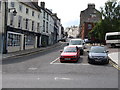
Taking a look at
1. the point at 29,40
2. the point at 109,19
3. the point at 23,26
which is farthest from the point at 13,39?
the point at 109,19

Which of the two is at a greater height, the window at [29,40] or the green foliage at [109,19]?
the green foliage at [109,19]

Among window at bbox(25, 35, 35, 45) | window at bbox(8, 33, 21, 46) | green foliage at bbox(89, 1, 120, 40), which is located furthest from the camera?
green foliage at bbox(89, 1, 120, 40)

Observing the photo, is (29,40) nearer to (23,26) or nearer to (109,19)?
(23,26)

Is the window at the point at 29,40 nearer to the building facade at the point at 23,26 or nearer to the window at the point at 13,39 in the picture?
the building facade at the point at 23,26

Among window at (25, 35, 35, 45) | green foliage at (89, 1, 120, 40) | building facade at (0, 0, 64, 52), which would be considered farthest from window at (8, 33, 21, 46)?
green foliage at (89, 1, 120, 40)

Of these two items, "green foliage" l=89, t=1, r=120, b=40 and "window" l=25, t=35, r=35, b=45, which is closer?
"window" l=25, t=35, r=35, b=45

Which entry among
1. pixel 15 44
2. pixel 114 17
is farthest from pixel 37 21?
pixel 114 17

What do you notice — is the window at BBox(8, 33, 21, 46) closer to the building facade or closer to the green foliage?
the building facade

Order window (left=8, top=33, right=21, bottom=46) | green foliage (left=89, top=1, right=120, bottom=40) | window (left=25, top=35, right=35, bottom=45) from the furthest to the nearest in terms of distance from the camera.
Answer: green foliage (left=89, top=1, right=120, bottom=40), window (left=25, top=35, right=35, bottom=45), window (left=8, top=33, right=21, bottom=46)

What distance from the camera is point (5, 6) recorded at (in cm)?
2230

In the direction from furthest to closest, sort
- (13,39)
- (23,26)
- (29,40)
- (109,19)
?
(109,19) < (29,40) < (23,26) < (13,39)

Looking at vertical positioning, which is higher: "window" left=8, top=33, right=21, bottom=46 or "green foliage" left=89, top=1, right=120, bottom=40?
"green foliage" left=89, top=1, right=120, bottom=40

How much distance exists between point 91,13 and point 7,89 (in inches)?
2412

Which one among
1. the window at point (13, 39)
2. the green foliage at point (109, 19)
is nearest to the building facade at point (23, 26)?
the window at point (13, 39)
